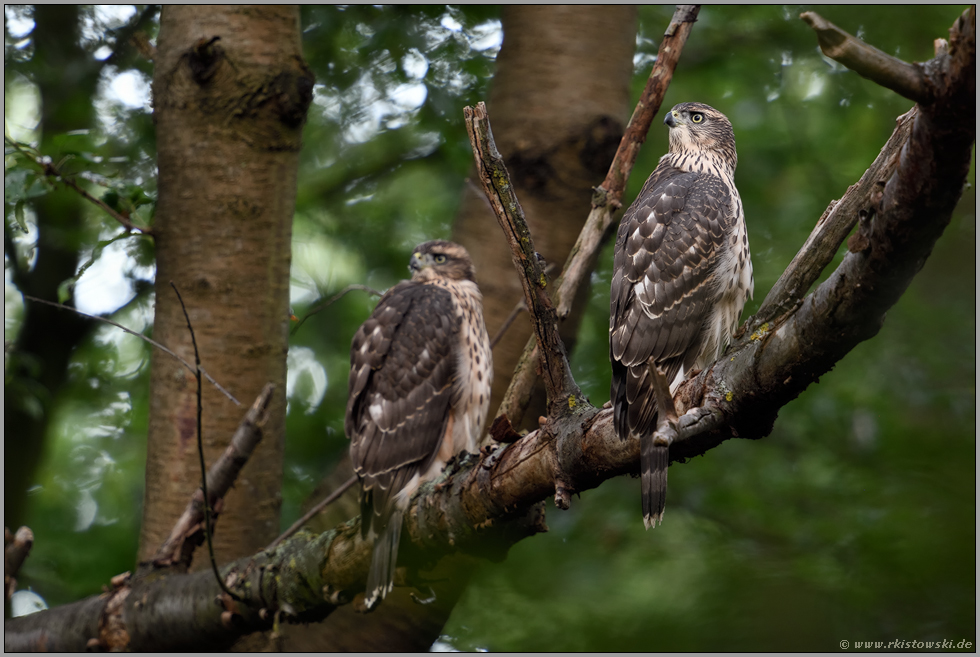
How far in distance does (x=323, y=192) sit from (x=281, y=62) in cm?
190

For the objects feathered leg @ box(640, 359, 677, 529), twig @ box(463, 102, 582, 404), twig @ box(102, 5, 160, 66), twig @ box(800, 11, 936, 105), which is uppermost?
twig @ box(800, 11, 936, 105)

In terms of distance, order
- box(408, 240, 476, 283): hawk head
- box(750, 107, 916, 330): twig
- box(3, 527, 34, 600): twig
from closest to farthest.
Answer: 1. box(750, 107, 916, 330): twig
2. box(3, 527, 34, 600): twig
3. box(408, 240, 476, 283): hawk head

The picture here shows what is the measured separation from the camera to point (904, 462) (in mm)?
2736

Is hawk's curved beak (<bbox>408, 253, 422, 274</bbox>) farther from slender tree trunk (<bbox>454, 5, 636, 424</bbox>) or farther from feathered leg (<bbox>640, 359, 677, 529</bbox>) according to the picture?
feathered leg (<bbox>640, 359, 677, 529</bbox>)

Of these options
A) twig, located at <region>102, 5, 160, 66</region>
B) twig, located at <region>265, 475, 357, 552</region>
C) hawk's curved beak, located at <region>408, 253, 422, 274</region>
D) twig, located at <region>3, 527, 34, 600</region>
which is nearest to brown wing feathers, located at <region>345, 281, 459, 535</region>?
twig, located at <region>265, 475, 357, 552</region>

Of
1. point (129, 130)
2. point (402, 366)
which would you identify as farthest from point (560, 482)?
point (129, 130)

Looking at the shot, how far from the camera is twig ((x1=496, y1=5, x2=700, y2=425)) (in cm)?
317

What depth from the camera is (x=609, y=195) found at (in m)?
3.20

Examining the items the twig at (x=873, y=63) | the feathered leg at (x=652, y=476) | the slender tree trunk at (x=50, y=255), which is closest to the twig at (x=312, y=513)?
the feathered leg at (x=652, y=476)

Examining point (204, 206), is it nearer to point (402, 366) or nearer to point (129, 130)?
point (402, 366)

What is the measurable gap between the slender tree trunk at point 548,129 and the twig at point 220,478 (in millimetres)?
1536

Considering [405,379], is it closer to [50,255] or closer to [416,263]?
[416,263]

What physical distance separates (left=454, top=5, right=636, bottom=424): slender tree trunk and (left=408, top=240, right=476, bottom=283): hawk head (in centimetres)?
14

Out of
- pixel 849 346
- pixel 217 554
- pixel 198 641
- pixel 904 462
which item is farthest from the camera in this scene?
pixel 217 554
